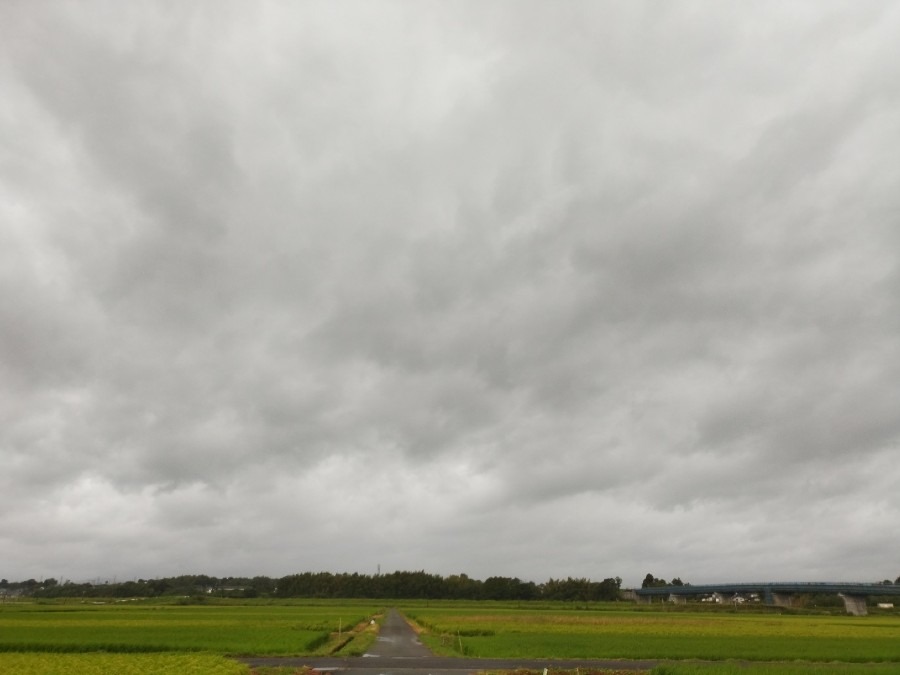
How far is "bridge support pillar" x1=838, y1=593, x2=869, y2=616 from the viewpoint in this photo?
147m

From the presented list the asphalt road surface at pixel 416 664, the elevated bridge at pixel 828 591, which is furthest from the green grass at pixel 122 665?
the elevated bridge at pixel 828 591

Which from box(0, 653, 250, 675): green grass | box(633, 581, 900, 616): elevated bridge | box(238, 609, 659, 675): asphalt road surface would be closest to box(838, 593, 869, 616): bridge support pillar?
box(633, 581, 900, 616): elevated bridge

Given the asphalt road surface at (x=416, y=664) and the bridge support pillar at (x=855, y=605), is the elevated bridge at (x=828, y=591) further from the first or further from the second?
the asphalt road surface at (x=416, y=664)

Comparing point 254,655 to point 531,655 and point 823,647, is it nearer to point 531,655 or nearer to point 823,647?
point 531,655

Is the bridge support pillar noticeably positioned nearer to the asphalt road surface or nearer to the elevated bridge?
the elevated bridge

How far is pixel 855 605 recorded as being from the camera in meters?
149

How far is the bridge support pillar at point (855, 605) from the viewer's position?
147 meters

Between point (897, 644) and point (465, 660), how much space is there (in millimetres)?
37917

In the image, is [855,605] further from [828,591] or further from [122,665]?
[122,665]

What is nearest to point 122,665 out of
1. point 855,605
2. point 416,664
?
point 416,664


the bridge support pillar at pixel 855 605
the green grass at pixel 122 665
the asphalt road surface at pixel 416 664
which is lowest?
the asphalt road surface at pixel 416 664

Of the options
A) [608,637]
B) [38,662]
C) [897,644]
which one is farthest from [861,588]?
[38,662]

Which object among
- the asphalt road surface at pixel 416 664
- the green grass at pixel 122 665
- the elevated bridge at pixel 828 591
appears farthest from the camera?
the elevated bridge at pixel 828 591

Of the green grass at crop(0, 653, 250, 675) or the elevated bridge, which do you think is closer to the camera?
the green grass at crop(0, 653, 250, 675)
